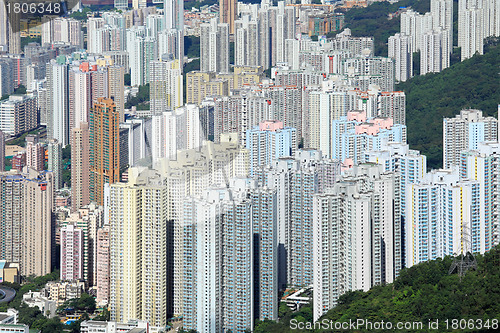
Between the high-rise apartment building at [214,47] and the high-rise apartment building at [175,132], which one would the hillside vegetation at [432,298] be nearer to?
the high-rise apartment building at [175,132]

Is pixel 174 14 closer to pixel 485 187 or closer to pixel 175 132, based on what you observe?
pixel 175 132

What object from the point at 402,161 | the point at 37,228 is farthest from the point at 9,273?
the point at 402,161

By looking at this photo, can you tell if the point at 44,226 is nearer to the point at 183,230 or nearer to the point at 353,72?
the point at 183,230

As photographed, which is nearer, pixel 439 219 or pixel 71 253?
pixel 439 219

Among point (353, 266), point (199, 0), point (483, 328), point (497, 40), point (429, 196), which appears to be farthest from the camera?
point (199, 0)

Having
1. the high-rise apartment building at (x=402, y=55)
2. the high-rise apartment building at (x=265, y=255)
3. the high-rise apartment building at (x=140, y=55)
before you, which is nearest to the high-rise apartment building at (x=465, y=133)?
the high-rise apartment building at (x=265, y=255)

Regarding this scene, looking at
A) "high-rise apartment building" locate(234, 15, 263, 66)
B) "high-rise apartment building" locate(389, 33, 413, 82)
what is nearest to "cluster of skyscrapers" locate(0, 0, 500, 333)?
"high-rise apartment building" locate(389, 33, 413, 82)

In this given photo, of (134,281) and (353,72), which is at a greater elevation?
(353,72)

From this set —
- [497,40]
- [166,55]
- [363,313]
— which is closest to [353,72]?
[497,40]

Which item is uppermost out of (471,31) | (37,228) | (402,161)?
(471,31)
